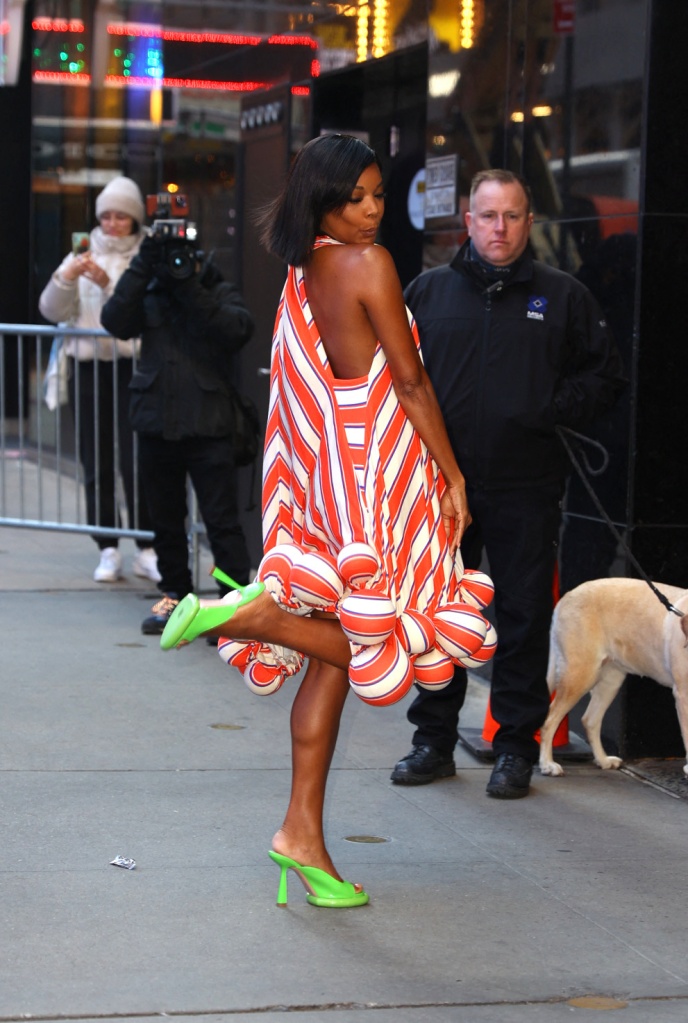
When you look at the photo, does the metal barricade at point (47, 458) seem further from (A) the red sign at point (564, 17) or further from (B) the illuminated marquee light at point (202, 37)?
(A) the red sign at point (564, 17)

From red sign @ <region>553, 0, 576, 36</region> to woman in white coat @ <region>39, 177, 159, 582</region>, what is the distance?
3374mm

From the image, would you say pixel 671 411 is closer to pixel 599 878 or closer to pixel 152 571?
pixel 599 878

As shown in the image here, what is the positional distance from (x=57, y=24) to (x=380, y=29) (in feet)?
28.7

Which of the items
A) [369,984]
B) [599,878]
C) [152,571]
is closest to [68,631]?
[152,571]

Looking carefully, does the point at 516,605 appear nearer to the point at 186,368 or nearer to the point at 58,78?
the point at 186,368

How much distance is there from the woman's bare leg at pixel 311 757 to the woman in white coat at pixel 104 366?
519 cm

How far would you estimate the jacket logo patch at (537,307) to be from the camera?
5.55m

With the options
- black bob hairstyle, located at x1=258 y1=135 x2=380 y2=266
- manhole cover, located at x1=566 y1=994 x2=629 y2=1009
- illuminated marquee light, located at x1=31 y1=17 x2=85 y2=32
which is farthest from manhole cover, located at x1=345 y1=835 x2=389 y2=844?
illuminated marquee light, located at x1=31 y1=17 x2=85 y2=32

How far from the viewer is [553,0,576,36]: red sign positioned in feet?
20.8

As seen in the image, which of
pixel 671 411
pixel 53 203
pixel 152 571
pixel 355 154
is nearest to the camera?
pixel 355 154

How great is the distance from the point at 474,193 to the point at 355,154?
1413 mm

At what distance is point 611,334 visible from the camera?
5.66 m

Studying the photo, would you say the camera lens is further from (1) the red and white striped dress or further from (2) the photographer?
(1) the red and white striped dress

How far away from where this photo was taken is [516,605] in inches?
221
